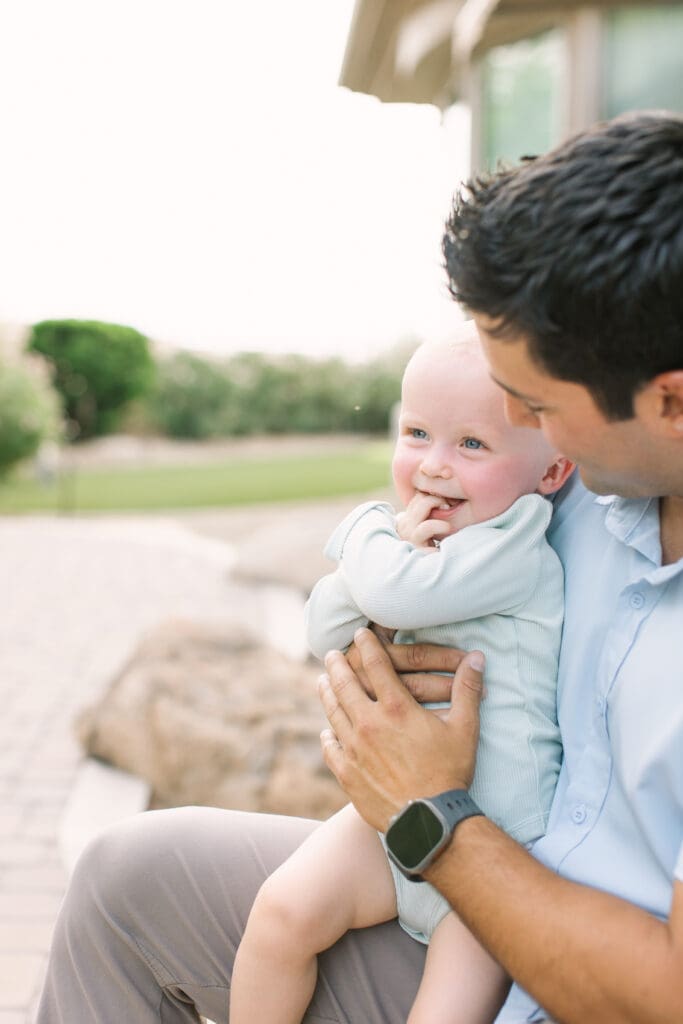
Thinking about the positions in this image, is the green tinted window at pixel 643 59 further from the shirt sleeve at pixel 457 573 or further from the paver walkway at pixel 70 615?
the shirt sleeve at pixel 457 573

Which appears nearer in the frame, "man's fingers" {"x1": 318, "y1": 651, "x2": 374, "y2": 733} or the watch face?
the watch face

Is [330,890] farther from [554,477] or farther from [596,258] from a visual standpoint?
[596,258]

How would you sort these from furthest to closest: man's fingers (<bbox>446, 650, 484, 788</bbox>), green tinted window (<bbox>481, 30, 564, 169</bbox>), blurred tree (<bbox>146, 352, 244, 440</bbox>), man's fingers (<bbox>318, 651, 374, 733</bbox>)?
blurred tree (<bbox>146, 352, 244, 440</bbox>) → green tinted window (<bbox>481, 30, 564, 169</bbox>) → man's fingers (<bbox>318, 651, 374, 733</bbox>) → man's fingers (<bbox>446, 650, 484, 788</bbox>)

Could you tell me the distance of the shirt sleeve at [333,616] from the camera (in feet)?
5.56

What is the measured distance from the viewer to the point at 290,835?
1.73 metres

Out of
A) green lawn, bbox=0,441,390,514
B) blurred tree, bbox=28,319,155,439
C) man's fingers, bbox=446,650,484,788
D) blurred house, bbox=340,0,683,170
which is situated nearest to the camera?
man's fingers, bbox=446,650,484,788

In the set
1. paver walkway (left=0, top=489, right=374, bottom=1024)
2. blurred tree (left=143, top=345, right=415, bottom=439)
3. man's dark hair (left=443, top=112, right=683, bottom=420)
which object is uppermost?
man's dark hair (left=443, top=112, right=683, bottom=420)

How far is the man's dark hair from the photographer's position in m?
1.13

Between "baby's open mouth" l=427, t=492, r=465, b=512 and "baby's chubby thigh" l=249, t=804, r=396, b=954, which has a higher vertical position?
"baby's open mouth" l=427, t=492, r=465, b=512

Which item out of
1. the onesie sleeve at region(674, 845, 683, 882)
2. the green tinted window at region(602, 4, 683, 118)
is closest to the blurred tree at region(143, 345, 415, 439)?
the green tinted window at region(602, 4, 683, 118)

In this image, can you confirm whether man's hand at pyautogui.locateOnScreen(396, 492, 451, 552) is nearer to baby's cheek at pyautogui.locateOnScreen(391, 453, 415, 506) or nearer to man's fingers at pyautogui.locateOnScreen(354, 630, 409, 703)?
baby's cheek at pyautogui.locateOnScreen(391, 453, 415, 506)

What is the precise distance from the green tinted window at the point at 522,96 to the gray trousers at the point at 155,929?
625 cm

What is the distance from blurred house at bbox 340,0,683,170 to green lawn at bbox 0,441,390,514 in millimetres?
8553

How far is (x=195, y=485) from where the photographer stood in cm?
1844
